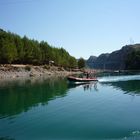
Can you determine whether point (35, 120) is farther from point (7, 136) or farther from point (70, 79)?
point (70, 79)

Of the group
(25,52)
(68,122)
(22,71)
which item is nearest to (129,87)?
(68,122)

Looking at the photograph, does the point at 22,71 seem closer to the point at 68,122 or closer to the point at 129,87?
the point at 129,87

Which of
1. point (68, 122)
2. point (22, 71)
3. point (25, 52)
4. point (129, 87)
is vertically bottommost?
point (68, 122)

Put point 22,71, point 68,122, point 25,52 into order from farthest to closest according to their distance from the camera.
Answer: point 25,52
point 22,71
point 68,122

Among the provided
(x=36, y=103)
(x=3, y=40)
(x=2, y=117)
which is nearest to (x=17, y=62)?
(x=3, y=40)

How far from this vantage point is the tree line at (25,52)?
4624 inches

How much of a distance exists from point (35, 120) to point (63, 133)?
604 cm

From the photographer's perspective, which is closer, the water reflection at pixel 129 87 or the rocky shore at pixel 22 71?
the water reflection at pixel 129 87

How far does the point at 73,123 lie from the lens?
2845 centimetres

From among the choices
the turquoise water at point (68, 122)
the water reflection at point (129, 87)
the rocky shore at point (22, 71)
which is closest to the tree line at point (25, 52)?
the rocky shore at point (22, 71)

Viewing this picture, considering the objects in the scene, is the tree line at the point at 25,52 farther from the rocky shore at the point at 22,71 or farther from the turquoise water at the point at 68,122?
the turquoise water at the point at 68,122

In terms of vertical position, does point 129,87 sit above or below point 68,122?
above

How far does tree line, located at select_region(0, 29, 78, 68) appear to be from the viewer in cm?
11744

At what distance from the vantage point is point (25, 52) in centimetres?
13512
